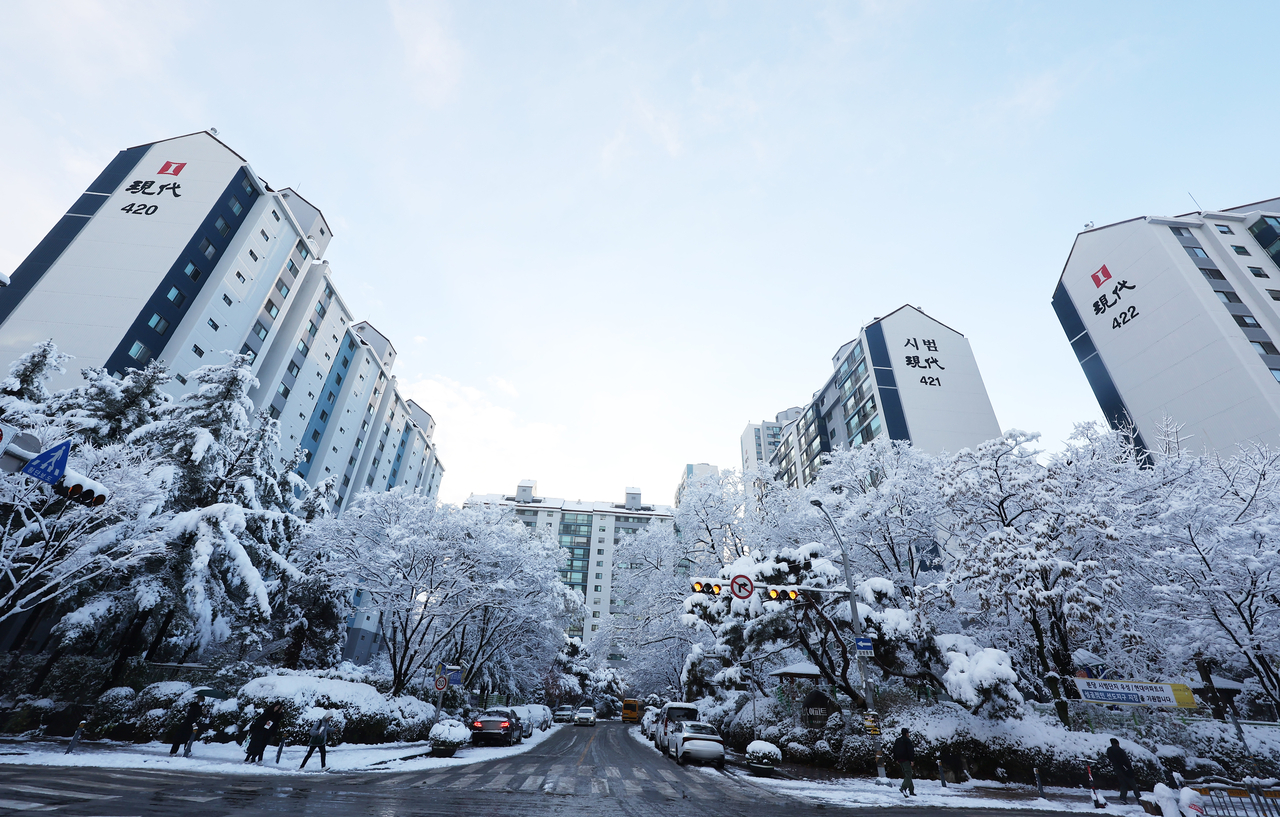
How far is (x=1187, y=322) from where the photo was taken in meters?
48.0

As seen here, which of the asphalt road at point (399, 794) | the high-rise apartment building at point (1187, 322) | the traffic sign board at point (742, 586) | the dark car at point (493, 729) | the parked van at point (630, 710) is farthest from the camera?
the parked van at point (630, 710)

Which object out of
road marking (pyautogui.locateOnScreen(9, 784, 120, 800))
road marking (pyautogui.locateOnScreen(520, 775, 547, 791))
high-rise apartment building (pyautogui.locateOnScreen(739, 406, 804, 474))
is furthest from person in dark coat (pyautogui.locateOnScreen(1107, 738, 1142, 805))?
high-rise apartment building (pyautogui.locateOnScreen(739, 406, 804, 474))

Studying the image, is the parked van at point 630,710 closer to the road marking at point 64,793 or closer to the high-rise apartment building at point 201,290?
the high-rise apartment building at point 201,290

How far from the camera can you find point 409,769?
16.9 m

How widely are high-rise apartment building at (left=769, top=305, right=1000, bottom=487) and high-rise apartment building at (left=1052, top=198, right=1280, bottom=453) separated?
11.1m

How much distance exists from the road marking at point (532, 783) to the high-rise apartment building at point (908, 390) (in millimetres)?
45511

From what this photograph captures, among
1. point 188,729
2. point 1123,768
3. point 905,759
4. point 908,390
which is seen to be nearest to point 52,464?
point 188,729

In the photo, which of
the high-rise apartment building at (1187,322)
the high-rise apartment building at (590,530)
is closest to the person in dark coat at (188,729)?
the high-rise apartment building at (1187,322)

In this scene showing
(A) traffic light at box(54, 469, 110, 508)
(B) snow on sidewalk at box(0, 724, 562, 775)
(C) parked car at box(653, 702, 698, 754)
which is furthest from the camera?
(C) parked car at box(653, 702, 698, 754)

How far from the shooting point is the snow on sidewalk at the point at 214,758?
1427cm

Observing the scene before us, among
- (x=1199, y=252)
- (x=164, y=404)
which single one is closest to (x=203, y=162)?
(x=164, y=404)

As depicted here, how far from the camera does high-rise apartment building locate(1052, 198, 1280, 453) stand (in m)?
43.6

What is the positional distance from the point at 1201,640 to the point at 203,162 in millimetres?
67912

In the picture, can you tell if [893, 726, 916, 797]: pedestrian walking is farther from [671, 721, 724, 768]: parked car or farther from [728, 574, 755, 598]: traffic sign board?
[671, 721, 724, 768]: parked car
